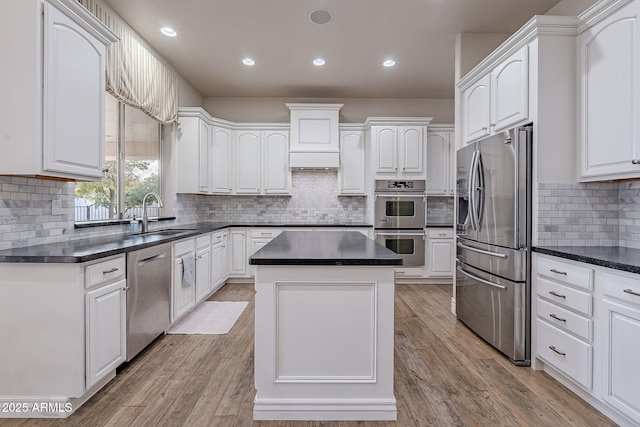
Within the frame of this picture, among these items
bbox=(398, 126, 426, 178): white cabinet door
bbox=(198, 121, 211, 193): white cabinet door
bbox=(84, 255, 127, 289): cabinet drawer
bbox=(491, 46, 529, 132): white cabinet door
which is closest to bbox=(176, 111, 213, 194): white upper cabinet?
bbox=(198, 121, 211, 193): white cabinet door

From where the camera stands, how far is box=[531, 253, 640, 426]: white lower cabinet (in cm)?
174

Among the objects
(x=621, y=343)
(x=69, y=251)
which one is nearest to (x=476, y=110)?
(x=621, y=343)

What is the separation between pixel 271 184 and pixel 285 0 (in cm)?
280

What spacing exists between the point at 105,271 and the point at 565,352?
118 inches

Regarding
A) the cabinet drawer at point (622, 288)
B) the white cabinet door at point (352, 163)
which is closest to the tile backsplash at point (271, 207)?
the white cabinet door at point (352, 163)

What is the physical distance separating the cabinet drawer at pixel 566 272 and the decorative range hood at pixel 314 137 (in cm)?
327

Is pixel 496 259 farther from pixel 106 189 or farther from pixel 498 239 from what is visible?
pixel 106 189

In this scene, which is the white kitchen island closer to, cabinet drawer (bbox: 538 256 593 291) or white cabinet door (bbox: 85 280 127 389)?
white cabinet door (bbox: 85 280 127 389)

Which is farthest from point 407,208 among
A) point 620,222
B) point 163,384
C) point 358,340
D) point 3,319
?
point 3,319

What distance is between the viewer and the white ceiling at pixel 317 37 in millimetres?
3055

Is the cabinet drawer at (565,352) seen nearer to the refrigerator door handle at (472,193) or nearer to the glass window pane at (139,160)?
the refrigerator door handle at (472,193)

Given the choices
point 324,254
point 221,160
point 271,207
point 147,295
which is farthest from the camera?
point 271,207

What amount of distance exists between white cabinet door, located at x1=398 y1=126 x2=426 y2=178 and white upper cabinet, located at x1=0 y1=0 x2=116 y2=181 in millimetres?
3987

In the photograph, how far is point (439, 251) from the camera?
5.04 meters
